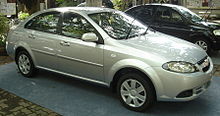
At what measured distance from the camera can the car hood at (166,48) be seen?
144 inches

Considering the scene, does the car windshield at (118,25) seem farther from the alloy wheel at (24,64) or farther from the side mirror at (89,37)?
the alloy wheel at (24,64)

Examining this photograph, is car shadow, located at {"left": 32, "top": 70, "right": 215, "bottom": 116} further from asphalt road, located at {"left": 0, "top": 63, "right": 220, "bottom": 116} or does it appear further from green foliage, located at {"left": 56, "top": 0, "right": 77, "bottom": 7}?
green foliage, located at {"left": 56, "top": 0, "right": 77, "bottom": 7}

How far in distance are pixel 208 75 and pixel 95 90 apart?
78.2 inches

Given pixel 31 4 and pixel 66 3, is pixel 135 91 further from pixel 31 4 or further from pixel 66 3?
pixel 66 3

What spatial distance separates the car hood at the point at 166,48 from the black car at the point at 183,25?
9.63 feet

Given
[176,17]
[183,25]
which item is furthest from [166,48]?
[176,17]

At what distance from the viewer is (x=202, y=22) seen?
738 cm

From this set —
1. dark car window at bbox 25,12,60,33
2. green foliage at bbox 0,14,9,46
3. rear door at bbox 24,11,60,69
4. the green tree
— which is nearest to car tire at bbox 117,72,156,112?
rear door at bbox 24,11,60,69

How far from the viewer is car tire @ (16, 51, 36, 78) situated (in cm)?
524

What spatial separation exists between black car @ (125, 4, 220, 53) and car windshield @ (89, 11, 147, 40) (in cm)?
270

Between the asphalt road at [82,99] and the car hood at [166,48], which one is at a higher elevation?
the car hood at [166,48]

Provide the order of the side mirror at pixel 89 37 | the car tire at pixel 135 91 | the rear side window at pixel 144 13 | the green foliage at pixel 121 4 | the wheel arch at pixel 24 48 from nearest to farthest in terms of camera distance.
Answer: the car tire at pixel 135 91 < the side mirror at pixel 89 37 < the wheel arch at pixel 24 48 < the rear side window at pixel 144 13 < the green foliage at pixel 121 4

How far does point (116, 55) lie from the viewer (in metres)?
3.87

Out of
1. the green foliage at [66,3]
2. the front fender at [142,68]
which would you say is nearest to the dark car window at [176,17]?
the front fender at [142,68]
